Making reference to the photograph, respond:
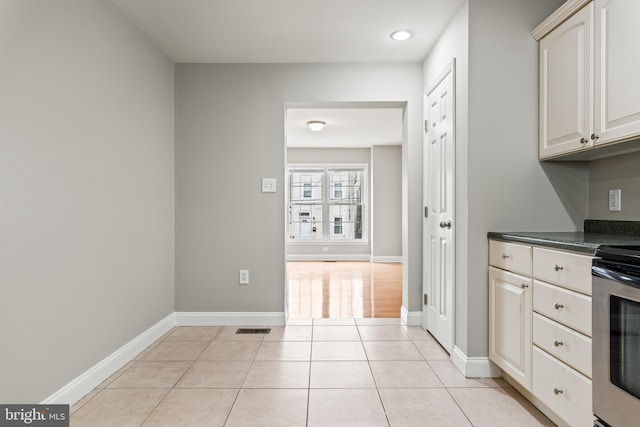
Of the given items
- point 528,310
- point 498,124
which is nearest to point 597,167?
point 498,124

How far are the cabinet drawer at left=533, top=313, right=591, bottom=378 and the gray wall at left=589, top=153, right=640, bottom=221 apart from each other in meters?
0.82

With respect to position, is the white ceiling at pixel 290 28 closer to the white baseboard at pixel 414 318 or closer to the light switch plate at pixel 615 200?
the light switch plate at pixel 615 200

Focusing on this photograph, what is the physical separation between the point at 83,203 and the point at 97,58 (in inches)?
34.6

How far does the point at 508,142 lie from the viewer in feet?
7.80

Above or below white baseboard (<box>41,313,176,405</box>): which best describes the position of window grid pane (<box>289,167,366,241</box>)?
above

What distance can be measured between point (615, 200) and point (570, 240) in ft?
2.31

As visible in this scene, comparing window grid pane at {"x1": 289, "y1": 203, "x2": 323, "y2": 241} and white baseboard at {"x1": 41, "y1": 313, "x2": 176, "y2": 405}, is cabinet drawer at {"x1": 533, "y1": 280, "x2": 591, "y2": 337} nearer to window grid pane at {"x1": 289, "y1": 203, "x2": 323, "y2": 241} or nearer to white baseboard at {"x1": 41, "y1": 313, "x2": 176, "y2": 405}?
white baseboard at {"x1": 41, "y1": 313, "x2": 176, "y2": 405}

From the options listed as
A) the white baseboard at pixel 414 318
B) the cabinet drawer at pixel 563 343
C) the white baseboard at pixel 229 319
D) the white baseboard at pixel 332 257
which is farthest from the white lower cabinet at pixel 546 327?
the white baseboard at pixel 332 257

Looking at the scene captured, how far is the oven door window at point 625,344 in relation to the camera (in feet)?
4.15

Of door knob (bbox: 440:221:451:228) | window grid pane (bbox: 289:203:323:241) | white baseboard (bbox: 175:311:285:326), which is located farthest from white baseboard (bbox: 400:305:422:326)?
window grid pane (bbox: 289:203:323:241)

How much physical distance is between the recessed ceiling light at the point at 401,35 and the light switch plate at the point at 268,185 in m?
1.53

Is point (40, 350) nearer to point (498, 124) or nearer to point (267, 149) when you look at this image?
point (267, 149)

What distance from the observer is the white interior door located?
267cm

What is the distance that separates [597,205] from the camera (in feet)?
7.59
